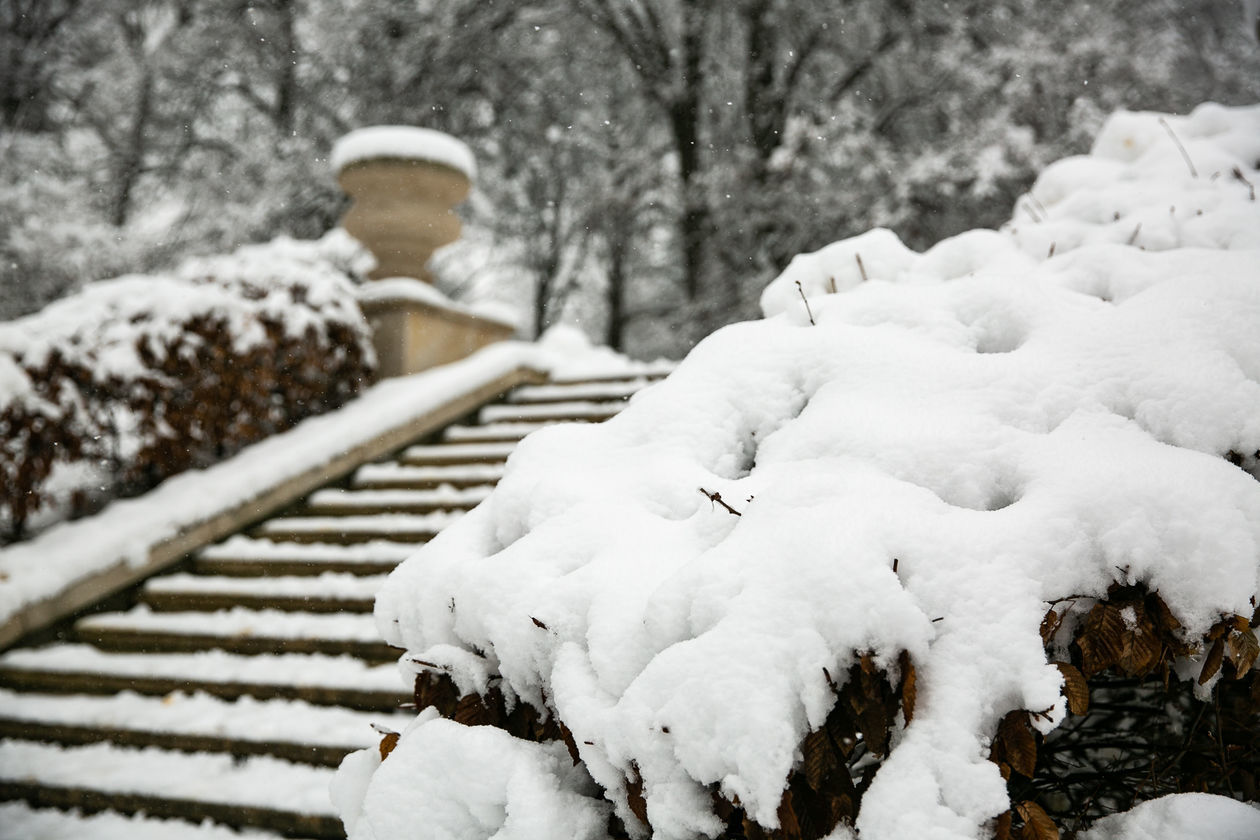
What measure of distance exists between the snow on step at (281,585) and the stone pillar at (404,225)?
2.02 meters

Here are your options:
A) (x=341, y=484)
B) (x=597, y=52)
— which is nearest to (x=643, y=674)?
(x=341, y=484)

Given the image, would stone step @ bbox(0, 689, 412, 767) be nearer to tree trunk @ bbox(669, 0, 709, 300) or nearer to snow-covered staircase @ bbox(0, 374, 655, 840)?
snow-covered staircase @ bbox(0, 374, 655, 840)

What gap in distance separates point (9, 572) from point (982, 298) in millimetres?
4296

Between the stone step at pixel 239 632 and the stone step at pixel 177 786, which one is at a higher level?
the stone step at pixel 239 632

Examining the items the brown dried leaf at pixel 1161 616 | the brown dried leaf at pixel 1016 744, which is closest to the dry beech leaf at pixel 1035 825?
the brown dried leaf at pixel 1016 744

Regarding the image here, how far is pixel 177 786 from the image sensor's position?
2783 millimetres

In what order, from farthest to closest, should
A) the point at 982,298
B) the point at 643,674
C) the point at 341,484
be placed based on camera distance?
1. the point at 341,484
2. the point at 982,298
3. the point at 643,674

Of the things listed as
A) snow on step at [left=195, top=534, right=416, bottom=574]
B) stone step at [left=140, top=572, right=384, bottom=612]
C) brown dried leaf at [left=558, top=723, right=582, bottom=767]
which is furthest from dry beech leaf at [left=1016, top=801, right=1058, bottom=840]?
snow on step at [left=195, top=534, right=416, bottom=574]

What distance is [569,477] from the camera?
1.59 m

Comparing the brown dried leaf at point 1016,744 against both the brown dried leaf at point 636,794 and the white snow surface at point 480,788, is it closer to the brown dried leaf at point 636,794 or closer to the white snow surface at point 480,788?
the brown dried leaf at point 636,794

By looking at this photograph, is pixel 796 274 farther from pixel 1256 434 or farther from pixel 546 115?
pixel 546 115

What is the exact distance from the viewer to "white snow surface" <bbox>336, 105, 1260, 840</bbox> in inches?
40.9

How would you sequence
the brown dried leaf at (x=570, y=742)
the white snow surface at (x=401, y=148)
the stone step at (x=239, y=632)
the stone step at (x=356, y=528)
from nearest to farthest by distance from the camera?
1. the brown dried leaf at (x=570, y=742)
2. the stone step at (x=239, y=632)
3. the stone step at (x=356, y=528)
4. the white snow surface at (x=401, y=148)

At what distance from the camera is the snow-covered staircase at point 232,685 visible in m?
2.75
